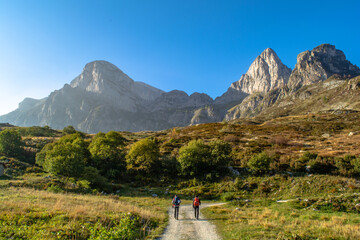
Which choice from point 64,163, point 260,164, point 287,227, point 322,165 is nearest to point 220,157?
point 260,164

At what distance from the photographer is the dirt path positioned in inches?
439

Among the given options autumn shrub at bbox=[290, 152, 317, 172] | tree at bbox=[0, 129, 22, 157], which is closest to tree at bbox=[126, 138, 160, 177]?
autumn shrub at bbox=[290, 152, 317, 172]

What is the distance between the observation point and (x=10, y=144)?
147 ft

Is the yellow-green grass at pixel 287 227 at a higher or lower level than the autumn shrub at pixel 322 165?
lower

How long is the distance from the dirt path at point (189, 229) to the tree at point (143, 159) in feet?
66.7

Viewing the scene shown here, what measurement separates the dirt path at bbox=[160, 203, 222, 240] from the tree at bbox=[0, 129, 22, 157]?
50.7 m

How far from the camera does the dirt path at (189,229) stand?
36.6ft

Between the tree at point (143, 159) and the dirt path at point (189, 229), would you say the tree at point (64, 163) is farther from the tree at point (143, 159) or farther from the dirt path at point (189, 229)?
the dirt path at point (189, 229)

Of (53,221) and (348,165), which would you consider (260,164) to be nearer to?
(348,165)

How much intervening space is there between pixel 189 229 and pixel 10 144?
5453cm

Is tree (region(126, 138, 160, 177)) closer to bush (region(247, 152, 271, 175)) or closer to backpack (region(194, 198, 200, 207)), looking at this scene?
bush (region(247, 152, 271, 175))

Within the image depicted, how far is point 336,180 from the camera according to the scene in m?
23.3


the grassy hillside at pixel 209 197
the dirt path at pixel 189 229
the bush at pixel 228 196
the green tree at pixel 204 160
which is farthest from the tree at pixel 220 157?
the dirt path at pixel 189 229

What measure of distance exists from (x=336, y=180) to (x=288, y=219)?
15.9 m
